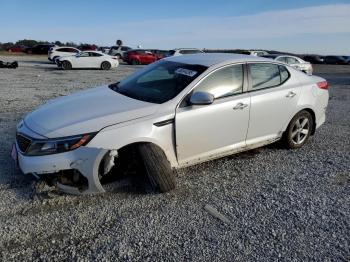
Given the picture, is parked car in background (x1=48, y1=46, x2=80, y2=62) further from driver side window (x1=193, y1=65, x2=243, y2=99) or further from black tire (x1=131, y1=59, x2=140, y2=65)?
driver side window (x1=193, y1=65, x2=243, y2=99)

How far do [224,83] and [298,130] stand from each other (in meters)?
1.76

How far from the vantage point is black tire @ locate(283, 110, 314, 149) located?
540cm

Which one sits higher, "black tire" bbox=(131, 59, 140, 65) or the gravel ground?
"black tire" bbox=(131, 59, 140, 65)

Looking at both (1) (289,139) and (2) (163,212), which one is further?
(1) (289,139)

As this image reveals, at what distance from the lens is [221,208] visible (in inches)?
146

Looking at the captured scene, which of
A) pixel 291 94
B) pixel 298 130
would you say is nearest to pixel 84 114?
pixel 291 94

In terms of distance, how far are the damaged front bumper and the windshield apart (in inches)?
38.1

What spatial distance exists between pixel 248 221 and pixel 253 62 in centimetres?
242

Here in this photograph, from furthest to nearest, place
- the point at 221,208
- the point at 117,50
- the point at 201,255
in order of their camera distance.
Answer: the point at 117,50 → the point at 221,208 → the point at 201,255

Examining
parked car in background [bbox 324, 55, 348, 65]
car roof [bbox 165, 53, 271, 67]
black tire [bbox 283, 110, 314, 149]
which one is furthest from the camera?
parked car in background [bbox 324, 55, 348, 65]

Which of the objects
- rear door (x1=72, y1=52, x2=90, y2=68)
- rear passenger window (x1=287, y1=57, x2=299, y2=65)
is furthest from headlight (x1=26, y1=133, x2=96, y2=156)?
rear door (x1=72, y1=52, x2=90, y2=68)

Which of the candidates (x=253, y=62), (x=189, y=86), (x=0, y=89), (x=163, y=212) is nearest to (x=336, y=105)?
(x=253, y=62)

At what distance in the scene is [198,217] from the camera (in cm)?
351

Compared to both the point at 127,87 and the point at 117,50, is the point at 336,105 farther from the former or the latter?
the point at 117,50
